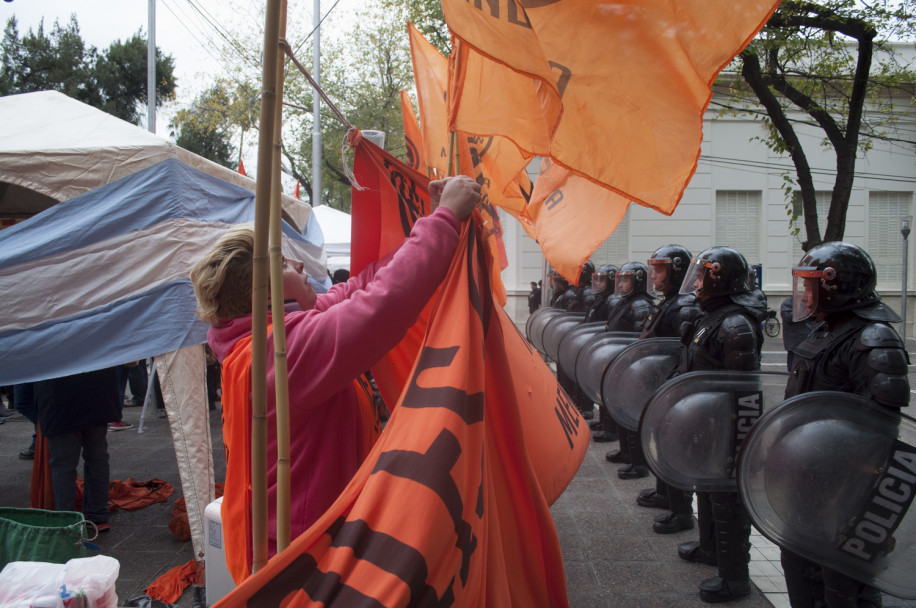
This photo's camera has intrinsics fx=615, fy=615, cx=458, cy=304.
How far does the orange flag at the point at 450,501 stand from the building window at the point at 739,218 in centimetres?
1945

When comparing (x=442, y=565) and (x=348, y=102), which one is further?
(x=348, y=102)

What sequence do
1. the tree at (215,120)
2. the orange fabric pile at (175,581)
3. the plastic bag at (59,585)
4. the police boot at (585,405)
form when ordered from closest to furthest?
the plastic bag at (59,585) < the orange fabric pile at (175,581) < the police boot at (585,405) < the tree at (215,120)

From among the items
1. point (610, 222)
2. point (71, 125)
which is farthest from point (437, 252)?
point (71, 125)

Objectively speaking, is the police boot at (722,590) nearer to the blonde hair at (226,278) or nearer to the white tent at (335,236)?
the blonde hair at (226,278)

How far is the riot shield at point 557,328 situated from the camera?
29.9ft

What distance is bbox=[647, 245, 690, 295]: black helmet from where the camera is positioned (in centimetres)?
594

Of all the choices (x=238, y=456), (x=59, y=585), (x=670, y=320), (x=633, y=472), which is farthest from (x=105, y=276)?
(x=633, y=472)

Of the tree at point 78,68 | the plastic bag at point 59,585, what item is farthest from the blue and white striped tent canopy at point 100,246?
the tree at point 78,68

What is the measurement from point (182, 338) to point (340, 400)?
2.63 metres

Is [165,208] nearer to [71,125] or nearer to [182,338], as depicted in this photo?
[182,338]

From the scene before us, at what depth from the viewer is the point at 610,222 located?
2561 millimetres

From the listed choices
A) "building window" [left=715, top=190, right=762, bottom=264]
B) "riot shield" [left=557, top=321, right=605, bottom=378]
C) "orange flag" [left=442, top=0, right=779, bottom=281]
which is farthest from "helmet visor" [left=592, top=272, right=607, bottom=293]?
"building window" [left=715, top=190, right=762, bottom=264]

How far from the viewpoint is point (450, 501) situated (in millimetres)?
1348

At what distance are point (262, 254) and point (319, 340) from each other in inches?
12.4
